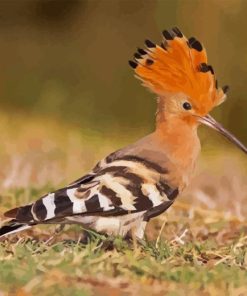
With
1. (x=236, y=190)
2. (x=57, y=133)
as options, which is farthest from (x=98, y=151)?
(x=236, y=190)

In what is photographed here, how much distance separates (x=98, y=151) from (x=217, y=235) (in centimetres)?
29

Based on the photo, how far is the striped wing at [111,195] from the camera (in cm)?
114

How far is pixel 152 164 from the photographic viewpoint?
3.93ft

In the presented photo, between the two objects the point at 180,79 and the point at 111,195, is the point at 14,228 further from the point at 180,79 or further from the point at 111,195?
the point at 180,79

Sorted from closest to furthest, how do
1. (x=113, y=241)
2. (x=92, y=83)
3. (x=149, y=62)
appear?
1. (x=113, y=241)
2. (x=149, y=62)
3. (x=92, y=83)

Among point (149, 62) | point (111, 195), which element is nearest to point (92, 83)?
point (149, 62)

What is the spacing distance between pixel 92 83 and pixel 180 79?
38cm

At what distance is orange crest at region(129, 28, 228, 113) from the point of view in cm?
122

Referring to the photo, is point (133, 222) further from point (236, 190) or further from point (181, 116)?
point (236, 190)

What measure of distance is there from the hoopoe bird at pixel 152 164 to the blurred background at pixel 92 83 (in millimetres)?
261

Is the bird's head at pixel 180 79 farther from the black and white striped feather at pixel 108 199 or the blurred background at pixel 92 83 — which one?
the blurred background at pixel 92 83

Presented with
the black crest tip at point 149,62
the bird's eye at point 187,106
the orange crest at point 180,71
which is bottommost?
the bird's eye at point 187,106

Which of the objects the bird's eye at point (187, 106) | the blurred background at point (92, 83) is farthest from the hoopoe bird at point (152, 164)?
the blurred background at point (92, 83)

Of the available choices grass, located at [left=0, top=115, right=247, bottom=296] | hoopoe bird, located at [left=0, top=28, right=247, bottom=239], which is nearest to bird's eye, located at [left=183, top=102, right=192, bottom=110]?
hoopoe bird, located at [left=0, top=28, right=247, bottom=239]
